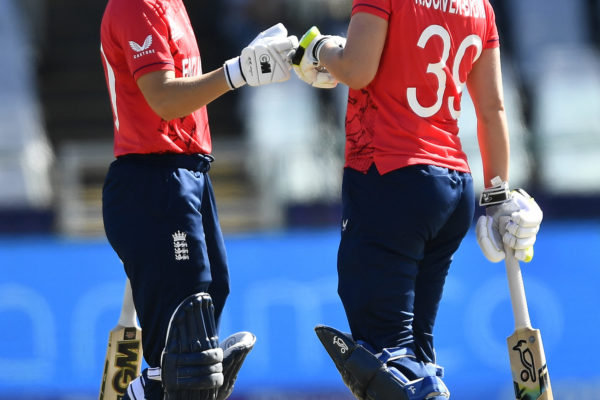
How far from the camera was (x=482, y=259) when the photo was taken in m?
7.45

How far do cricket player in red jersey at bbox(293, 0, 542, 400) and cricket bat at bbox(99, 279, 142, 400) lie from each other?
34.2 inches

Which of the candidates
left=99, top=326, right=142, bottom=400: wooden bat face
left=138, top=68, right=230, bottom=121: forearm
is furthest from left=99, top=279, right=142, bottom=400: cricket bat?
left=138, top=68, right=230, bottom=121: forearm

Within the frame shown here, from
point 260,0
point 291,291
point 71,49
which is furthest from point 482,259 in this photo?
point 71,49

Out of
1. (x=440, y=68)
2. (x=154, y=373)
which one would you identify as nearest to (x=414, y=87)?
(x=440, y=68)

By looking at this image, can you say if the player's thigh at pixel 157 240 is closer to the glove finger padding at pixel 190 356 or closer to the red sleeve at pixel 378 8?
the glove finger padding at pixel 190 356

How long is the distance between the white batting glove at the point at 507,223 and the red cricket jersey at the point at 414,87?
0.29 meters

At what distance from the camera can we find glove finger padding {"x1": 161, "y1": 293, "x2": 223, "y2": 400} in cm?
363

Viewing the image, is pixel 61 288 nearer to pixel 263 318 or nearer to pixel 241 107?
pixel 263 318

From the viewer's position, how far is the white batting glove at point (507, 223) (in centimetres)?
380

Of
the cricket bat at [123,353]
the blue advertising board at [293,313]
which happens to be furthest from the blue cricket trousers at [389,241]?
the blue advertising board at [293,313]

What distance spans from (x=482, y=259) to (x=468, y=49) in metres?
3.93

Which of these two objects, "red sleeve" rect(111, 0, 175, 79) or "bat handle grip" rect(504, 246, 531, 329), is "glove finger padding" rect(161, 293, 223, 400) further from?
"bat handle grip" rect(504, 246, 531, 329)

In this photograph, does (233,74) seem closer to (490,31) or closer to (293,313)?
(490,31)

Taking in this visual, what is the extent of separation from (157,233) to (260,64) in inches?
28.6
